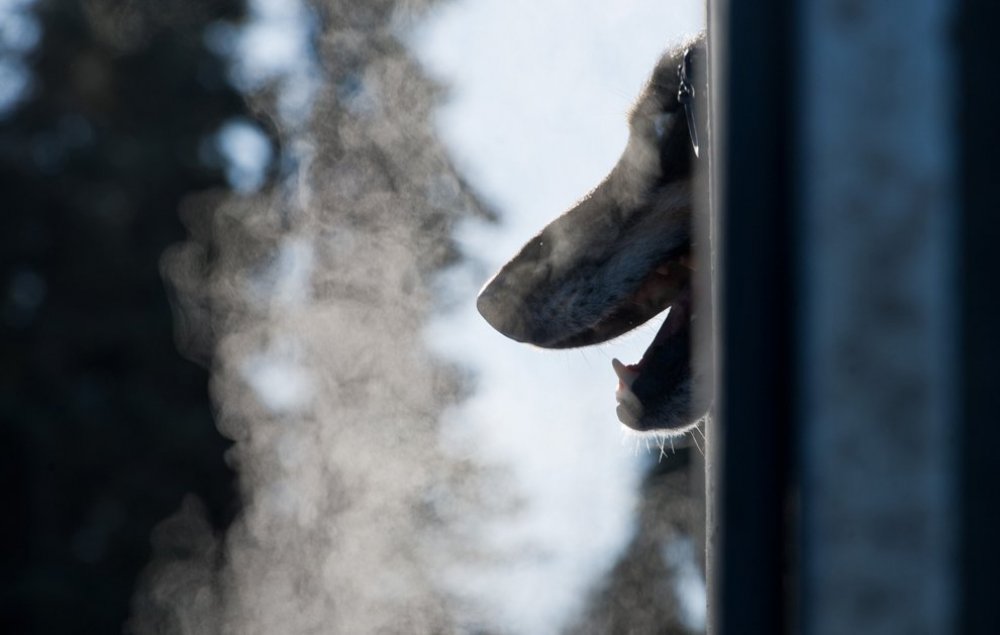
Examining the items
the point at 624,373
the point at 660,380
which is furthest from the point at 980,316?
the point at 624,373

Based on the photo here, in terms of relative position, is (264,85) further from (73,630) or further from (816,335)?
(816,335)

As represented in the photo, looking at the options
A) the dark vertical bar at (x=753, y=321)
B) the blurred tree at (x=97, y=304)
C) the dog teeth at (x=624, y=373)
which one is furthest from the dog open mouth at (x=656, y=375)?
the blurred tree at (x=97, y=304)

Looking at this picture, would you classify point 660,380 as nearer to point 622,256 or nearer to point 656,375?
point 656,375

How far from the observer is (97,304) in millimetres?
18984

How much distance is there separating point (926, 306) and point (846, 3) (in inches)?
7.7

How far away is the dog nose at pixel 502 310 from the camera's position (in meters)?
3.50

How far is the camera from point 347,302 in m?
7.44

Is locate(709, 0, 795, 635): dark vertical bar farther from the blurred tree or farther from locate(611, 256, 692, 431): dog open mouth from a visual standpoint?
the blurred tree

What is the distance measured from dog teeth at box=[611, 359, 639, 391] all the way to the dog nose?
1.16 ft

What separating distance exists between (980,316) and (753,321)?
0.44ft

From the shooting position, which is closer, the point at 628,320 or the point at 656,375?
the point at 656,375

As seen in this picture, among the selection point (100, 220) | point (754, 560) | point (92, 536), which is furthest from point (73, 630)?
point (754, 560)

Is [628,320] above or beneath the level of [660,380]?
above

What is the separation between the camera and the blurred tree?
1702 centimetres
